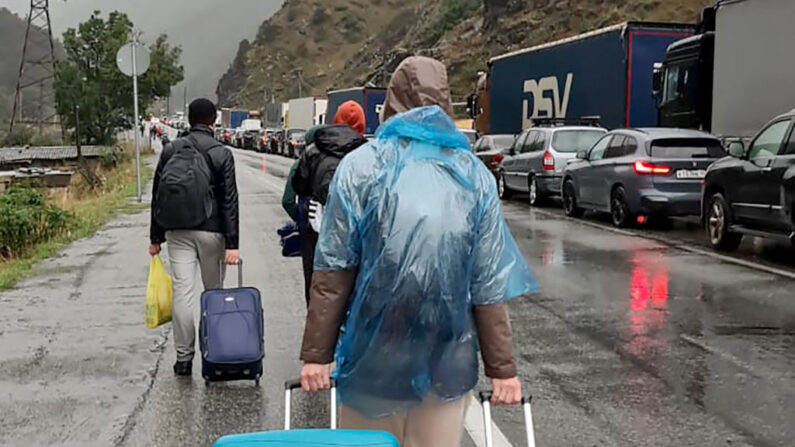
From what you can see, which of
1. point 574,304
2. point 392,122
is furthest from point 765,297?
point 392,122

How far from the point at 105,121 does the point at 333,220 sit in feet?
146

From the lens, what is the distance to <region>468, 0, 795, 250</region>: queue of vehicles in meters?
12.0

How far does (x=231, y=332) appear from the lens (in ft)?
19.7

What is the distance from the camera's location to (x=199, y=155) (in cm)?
631

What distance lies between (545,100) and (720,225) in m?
13.7

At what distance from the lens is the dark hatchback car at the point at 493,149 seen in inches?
955

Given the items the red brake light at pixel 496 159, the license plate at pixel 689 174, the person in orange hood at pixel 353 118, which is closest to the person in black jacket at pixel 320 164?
the person in orange hood at pixel 353 118

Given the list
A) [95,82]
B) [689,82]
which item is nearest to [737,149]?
[689,82]

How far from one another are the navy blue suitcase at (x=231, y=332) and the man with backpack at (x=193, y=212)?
1.11ft

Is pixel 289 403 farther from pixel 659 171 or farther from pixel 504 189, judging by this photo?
pixel 504 189

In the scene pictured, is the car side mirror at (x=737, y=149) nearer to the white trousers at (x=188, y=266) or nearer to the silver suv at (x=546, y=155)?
the white trousers at (x=188, y=266)

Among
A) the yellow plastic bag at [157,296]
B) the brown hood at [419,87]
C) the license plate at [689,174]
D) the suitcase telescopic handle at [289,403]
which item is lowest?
the yellow plastic bag at [157,296]

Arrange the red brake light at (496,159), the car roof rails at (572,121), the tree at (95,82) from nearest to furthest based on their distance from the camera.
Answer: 1. the car roof rails at (572,121)
2. the red brake light at (496,159)
3. the tree at (95,82)

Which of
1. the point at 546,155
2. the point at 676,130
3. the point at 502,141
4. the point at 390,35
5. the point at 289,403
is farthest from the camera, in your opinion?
the point at 390,35
